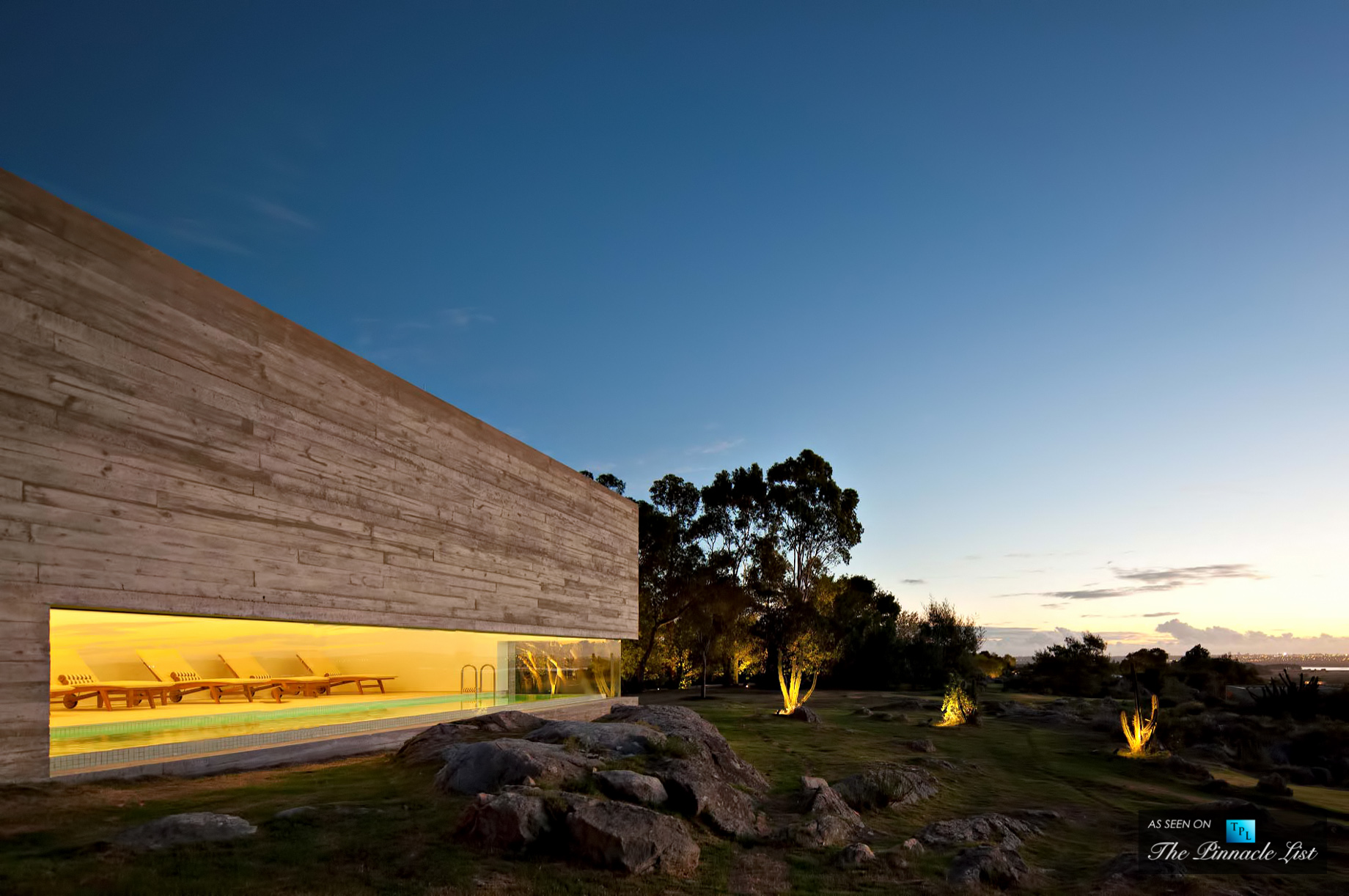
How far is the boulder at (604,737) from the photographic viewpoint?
29.0 ft

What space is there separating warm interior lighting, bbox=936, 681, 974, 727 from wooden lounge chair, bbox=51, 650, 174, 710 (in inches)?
682

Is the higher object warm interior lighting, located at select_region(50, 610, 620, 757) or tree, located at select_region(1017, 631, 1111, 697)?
warm interior lighting, located at select_region(50, 610, 620, 757)

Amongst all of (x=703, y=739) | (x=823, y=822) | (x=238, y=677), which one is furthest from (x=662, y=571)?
(x=823, y=822)

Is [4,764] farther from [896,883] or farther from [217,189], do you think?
[217,189]

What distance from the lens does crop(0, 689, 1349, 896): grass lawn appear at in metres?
4.95

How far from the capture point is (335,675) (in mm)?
10914

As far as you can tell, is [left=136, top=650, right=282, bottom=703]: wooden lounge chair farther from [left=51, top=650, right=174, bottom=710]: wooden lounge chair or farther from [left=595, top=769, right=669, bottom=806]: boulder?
[left=595, top=769, right=669, bottom=806]: boulder

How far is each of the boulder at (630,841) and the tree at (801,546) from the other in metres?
29.1

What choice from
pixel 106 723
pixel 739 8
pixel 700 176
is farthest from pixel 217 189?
pixel 106 723

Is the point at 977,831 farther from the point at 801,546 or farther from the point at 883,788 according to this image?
the point at 801,546

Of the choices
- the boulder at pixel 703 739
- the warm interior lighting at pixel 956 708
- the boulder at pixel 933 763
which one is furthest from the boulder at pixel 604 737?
the warm interior lighting at pixel 956 708

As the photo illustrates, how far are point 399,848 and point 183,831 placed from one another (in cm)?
149

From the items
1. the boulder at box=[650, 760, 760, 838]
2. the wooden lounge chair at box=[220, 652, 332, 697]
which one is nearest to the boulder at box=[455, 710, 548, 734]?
the wooden lounge chair at box=[220, 652, 332, 697]

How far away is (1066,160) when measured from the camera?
15711mm
